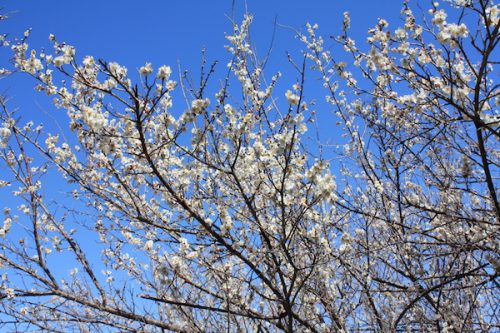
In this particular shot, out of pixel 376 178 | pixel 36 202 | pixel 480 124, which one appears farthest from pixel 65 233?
pixel 480 124

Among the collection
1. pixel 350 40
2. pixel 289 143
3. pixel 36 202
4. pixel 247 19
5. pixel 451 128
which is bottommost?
pixel 289 143

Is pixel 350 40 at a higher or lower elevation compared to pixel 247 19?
lower

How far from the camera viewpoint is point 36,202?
4438 mm

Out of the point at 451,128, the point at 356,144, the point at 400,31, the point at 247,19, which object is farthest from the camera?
the point at 356,144

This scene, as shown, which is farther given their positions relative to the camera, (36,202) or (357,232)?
(357,232)

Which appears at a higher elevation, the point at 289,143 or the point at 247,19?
the point at 247,19

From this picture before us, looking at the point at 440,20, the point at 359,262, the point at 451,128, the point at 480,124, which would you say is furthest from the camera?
the point at 359,262

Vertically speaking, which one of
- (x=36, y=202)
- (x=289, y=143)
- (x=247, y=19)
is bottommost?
(x=289, y=143)

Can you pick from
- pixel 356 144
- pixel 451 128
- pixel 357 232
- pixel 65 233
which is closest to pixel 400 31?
pixel 451 128

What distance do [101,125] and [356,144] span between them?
10.2 feet

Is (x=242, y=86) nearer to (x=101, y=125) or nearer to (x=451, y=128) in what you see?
(x=101, y=125)

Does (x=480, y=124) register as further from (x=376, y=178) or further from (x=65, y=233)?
(x=65, y=233)

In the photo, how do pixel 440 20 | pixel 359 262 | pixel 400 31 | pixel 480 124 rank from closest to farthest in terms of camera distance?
pixel 480 124 → pixel 440 20 → pixel 400 31 → pixel 359 262

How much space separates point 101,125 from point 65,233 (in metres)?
1.85
